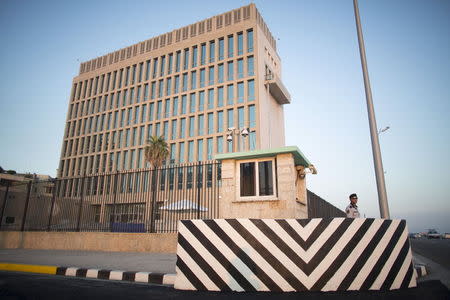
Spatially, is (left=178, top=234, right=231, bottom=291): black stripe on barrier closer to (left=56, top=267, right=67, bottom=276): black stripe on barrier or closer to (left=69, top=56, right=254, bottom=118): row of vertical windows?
(left=56, top=267, right=67, bottom=276): black stripe on barrier

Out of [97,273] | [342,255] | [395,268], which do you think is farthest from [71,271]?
[395,268]

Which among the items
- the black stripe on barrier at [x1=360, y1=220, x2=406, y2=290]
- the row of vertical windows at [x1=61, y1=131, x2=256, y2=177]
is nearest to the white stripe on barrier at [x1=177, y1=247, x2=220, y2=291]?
the black stripe on barrier at [x1=360, y1=220, x2=406, y2=290]

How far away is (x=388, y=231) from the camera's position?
152 inches

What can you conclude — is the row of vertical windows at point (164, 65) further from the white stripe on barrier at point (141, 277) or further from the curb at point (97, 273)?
the white stripe on barrier at point (141, 277)

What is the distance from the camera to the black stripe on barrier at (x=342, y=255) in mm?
3615

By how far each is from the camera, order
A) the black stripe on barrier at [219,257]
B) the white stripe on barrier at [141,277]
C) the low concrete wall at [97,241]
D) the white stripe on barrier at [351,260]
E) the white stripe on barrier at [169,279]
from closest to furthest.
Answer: the white stripe on barrier at [351,260] → the black stripe on barrier at [219,257] → the white stripe on barrier at [169,279] → the white stripe on barrier at [141,277] → the low concrete wall at [97,241]

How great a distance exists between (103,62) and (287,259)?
5493 cm

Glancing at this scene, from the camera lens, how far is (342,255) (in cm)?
370

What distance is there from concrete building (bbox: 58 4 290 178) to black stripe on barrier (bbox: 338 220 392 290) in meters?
27.8

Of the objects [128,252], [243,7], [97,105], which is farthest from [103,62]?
[128,252]

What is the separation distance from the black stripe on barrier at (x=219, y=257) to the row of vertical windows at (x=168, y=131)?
98.5ft

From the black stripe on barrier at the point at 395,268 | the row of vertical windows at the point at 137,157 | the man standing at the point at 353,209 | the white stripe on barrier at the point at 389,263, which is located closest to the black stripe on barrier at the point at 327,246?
the white stripe on barrier at the point at 389,263

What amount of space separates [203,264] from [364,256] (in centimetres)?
232

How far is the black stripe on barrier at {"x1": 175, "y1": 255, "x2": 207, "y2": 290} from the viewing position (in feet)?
12.7
